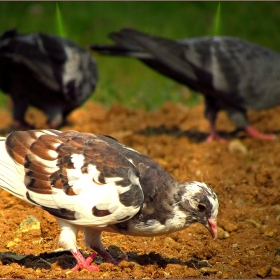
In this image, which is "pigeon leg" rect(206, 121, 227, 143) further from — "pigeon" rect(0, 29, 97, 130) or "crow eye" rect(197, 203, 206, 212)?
"crow eye" rect(197, 203, 206, 212)

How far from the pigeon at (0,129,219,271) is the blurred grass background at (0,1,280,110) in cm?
630

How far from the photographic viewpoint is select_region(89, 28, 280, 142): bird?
7.71 meters

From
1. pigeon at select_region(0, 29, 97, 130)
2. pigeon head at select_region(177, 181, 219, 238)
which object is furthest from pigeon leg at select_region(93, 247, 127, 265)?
pigeon at select_region(0, 29, 97, 130)

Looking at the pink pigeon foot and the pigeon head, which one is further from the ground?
the pigeon head

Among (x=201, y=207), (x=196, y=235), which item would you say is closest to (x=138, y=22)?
(x=196, y=235)

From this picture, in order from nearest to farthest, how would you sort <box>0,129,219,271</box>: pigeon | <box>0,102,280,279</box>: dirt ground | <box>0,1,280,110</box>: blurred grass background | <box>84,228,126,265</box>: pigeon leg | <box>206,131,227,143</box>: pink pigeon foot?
<box>0,129,219,271</box>: pigeon
<box>0,102,280,279</box>: dirt ground
<box>84,228,126,265</box>: pigeon leg
<box>206,131,227,143</box>: pink pigeon foot
<box>0,1,280,110</box>: blurred grass background

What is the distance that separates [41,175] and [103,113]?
195 inches

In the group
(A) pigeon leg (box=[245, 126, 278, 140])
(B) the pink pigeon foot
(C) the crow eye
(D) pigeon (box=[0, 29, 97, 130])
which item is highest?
(C) the crow eye

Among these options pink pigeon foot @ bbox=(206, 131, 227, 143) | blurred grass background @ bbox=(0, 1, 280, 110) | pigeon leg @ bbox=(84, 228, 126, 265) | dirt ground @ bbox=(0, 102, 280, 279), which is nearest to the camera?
dirt ground @ bbox=(0, 102, 280, 279)

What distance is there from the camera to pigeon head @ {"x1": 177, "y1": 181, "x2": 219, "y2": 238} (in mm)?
3906

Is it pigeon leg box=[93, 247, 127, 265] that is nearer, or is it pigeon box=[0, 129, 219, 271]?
pigeon box=[0, 129, 219, 271]

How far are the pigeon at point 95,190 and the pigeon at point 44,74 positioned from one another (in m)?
3.66

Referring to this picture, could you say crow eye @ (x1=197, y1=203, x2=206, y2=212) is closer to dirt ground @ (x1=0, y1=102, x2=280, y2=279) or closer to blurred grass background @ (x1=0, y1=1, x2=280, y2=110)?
dirt ground @ (x1=0, y1=102, x2=280, y2=279)

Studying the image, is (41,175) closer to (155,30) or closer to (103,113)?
(103,113)
